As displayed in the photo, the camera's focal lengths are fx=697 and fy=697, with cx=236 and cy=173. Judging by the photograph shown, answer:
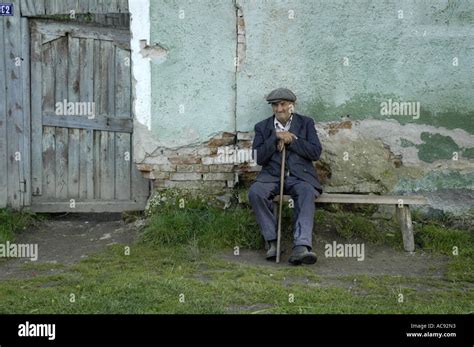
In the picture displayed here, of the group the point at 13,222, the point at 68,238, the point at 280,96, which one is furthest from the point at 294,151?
the point at 13,222

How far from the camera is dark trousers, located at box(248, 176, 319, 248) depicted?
20.3ft

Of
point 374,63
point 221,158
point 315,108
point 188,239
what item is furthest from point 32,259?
point 374,63

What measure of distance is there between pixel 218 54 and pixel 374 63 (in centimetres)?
158

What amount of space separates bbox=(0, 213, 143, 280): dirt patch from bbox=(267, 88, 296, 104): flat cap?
1863 mm

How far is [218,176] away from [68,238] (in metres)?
1.63

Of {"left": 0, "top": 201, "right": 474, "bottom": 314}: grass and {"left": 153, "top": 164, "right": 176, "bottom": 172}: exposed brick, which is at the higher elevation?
{"left": 153, "top": 164, "right": 176, "bottom": 172}: exposed brick

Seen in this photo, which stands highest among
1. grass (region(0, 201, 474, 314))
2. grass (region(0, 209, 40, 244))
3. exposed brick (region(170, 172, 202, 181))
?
exposed brick (region(170, 172, 202, 181))

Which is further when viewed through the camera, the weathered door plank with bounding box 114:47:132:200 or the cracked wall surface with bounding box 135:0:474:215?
the weathered door plank with bounding box 114:47:132:200

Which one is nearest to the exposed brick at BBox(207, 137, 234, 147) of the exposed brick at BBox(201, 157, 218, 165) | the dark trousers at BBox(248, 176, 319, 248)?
the exposed brick at BBox(201, 157, 218, 165)

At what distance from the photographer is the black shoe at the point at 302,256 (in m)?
5.99

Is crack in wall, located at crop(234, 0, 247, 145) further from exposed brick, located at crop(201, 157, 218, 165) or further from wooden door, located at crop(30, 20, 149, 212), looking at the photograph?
wooden door, located at crop(30, 20, 149, 212)

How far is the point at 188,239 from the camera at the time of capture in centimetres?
655

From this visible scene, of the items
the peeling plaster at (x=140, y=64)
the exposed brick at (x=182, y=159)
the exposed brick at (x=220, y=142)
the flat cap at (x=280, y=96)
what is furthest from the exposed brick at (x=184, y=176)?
the flat cap at (x=280, y=96)

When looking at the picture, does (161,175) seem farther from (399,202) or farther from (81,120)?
(399,202)
